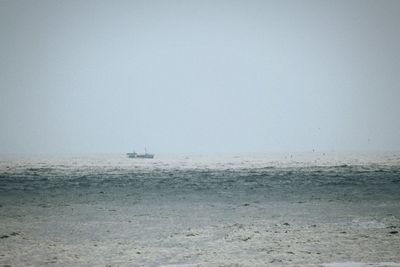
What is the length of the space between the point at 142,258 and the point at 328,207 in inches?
442

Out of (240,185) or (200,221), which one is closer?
(200,221)

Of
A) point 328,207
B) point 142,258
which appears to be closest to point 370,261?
point 142,258

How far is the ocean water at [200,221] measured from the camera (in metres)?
10.8

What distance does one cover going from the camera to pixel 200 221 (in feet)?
52.4

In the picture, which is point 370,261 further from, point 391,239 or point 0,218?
point 0,218

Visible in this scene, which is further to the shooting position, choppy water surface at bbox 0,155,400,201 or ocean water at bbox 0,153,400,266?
choppy water surface at bbox 0,155,400,201

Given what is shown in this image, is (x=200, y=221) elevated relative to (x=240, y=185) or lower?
lower

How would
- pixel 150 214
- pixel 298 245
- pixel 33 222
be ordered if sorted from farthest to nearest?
1. pixel 150 214
2. pixel 33 222
3. pixel 298 245

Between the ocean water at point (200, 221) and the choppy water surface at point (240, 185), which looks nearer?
the ocean water at point (200, 221)

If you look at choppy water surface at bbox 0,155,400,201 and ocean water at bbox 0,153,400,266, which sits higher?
choppy water surface at bbox 0,155,400,201

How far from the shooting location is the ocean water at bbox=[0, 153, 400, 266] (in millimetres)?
10766

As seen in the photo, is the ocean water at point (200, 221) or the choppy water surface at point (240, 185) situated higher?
the choppy water surface at point (240, 185)

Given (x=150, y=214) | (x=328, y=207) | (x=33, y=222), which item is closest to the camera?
(x=33, y=222)

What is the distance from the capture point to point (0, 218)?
55.2 feet
